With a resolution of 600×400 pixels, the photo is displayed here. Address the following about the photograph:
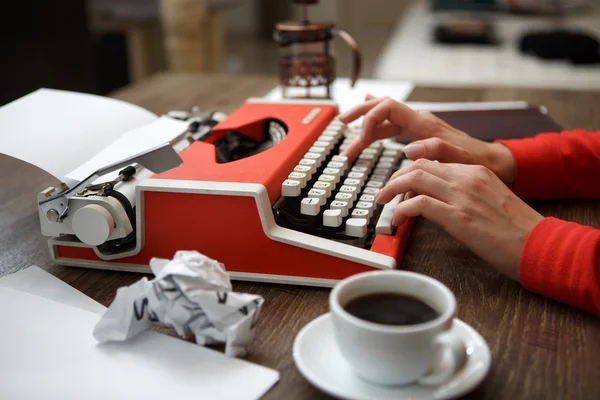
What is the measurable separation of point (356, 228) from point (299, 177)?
0.11 meters

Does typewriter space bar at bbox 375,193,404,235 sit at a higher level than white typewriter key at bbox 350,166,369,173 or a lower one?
lower

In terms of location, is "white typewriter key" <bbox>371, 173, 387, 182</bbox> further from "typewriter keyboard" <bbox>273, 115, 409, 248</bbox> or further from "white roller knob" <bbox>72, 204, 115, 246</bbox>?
"white roller knob" <bbox>72, 204, 115, 246</bbox>

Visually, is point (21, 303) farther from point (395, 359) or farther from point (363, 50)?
point (363, 50)

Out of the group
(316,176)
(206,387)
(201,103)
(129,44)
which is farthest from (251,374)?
(129,44)

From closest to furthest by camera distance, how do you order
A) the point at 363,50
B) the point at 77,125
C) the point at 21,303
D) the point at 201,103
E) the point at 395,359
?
the point at 395,359, the point at 21,303, the point at 77,125, the point at 201,103, the point at 363,50

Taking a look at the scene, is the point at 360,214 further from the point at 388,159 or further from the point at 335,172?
the point at 388,159

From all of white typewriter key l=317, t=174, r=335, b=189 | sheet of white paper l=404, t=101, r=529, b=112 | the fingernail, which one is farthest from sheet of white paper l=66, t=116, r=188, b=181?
sheet of white paper l=404, t=101, r=529, b=112

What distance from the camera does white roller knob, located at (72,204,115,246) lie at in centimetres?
80

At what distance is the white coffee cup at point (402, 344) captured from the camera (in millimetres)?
552

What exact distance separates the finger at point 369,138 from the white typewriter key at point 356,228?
21cm

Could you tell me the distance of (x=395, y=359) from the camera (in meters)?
0.56

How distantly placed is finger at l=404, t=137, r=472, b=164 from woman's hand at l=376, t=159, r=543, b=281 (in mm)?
117

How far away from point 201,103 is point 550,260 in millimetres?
1036

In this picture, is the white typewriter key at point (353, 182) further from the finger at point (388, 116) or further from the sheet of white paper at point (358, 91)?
the sheet of white paper at point (358, 91)
